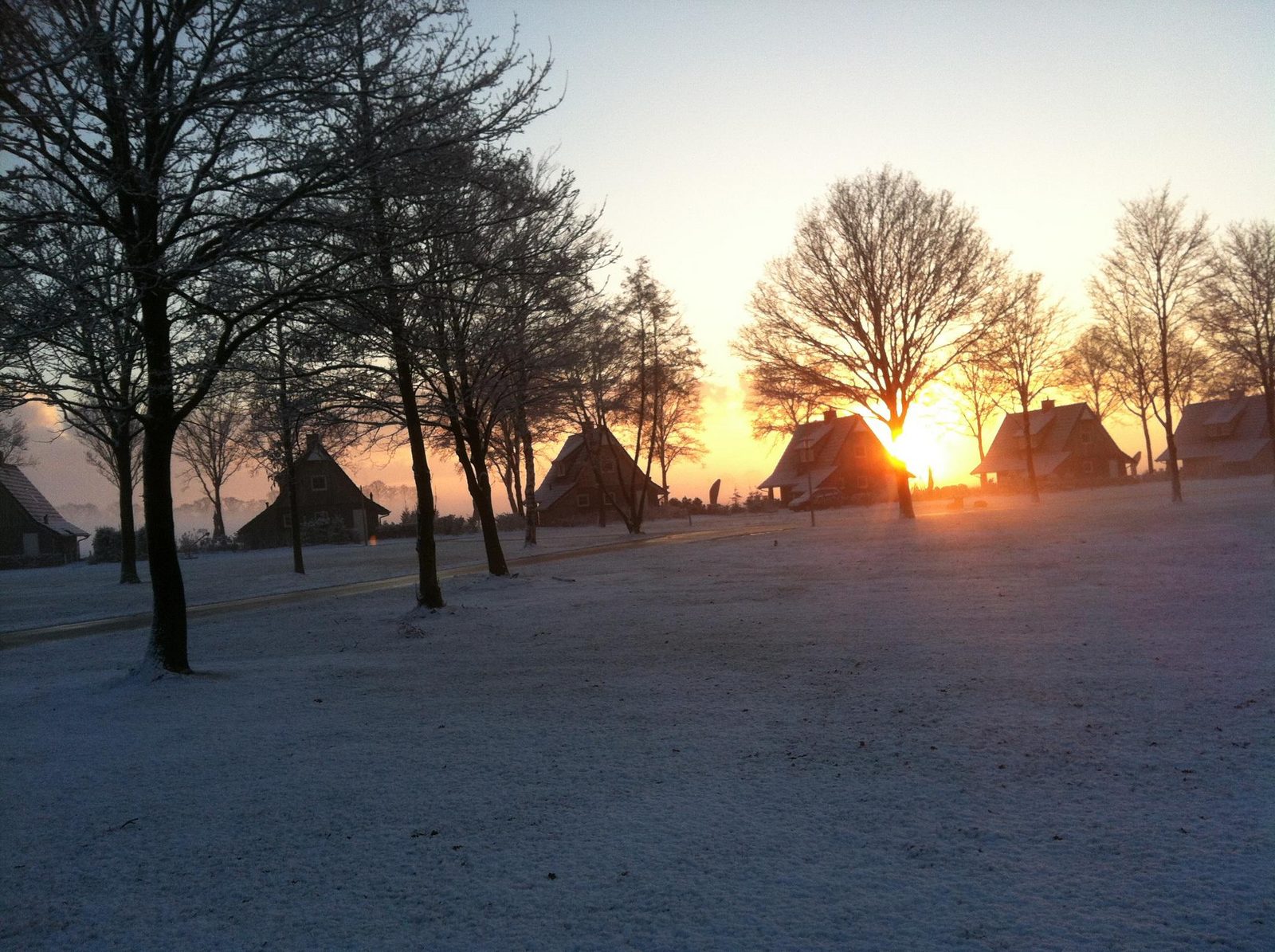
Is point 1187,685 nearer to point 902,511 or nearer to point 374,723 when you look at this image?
point 374,723

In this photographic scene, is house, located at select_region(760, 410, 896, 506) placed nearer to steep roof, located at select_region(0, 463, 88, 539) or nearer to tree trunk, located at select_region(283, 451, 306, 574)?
tree trunk, located at select_region(283, 451, 306, 574)

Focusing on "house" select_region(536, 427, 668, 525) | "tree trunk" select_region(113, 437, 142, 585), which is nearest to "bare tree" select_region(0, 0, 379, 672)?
"tree trunk" select_region(113, 437, 142, 585)

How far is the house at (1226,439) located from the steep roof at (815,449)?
23828 mm

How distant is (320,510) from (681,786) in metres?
54.8

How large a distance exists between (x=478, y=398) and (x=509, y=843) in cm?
1633

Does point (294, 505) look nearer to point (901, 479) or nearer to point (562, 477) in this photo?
point (901, 479)

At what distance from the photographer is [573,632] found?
42.9 feet

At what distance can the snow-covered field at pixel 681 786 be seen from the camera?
4.30 metres

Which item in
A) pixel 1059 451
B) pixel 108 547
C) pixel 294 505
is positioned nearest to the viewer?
pixel 294 505

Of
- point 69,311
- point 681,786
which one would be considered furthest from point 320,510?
point 681,786

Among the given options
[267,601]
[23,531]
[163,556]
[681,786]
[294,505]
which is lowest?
[681,786]

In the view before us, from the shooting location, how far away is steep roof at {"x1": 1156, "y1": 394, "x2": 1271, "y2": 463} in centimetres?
7269

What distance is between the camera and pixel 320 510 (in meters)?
57.1

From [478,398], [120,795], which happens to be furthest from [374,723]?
[478,398]
